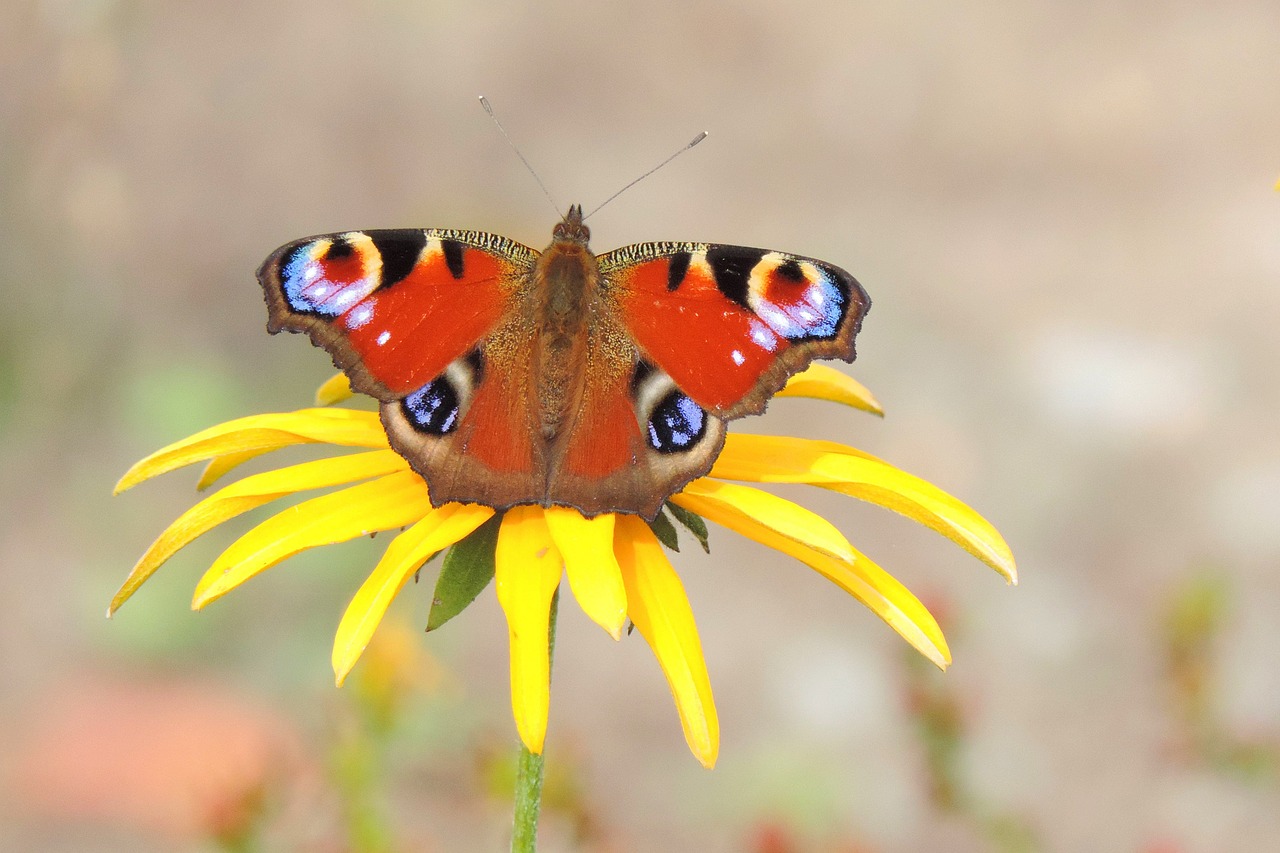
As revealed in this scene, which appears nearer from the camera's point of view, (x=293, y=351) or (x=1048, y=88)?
(x=293, y=351)

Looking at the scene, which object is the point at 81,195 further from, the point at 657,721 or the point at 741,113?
the point at 741,113

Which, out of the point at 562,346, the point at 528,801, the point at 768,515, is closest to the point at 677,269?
the point at 562,346

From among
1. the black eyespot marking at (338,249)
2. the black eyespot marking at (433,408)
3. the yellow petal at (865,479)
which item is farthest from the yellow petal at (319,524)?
the yellow petal at (865,479)

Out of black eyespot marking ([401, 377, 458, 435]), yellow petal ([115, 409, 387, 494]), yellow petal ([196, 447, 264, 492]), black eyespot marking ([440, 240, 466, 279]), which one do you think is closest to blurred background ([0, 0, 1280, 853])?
yellow petal ([196, 447, 264, 492])

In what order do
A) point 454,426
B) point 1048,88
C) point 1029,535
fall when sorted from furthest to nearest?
point 1048,88 < point 1029,535 < point 454,426

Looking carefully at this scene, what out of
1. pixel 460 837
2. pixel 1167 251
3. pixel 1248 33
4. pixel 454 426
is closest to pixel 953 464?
pixel 1167 251

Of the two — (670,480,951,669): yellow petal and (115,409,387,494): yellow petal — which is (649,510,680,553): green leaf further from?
(115,409,387,494): yellow petal

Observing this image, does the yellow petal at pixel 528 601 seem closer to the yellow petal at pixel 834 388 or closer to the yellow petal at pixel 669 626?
the yellow petal at pixel 669 626
